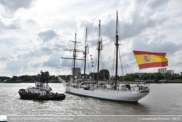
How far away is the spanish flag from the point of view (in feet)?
100

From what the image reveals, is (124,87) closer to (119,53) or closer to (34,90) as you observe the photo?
(119,53)

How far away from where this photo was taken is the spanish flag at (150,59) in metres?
30.6

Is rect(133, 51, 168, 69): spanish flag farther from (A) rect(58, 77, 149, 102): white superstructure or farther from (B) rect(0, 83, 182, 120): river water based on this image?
(B) rect(0, 83, 182, 120): river water

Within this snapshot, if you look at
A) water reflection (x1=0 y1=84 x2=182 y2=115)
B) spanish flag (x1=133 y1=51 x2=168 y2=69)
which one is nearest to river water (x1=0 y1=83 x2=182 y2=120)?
water reflection (x1=0 y1=84 x2=182 y2=115)

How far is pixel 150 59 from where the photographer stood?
103ft

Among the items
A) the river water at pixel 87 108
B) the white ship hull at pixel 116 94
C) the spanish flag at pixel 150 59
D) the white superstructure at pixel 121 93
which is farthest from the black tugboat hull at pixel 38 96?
the spanish flag at pixel 150 59

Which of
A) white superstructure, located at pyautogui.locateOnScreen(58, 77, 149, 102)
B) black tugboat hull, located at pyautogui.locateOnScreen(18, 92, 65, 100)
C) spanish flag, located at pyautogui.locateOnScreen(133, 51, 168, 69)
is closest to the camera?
spanish flag, located at pyautogui.locateOnScreen(133, 51, 168, 69)

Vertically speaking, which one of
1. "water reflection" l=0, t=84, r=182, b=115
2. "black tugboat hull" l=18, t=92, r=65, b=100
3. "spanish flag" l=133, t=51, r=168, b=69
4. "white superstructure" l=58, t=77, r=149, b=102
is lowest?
"water reflection" l=0, t=84, r=182, b=115

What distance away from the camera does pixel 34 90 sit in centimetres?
4575

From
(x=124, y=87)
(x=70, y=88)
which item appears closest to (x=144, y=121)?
(x=124, y=87)

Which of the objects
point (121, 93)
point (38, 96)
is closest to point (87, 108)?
point (121, 93)

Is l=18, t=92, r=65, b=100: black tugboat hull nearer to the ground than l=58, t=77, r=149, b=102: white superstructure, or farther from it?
nearer to the ground

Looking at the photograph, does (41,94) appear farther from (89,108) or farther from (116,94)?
(116,94)

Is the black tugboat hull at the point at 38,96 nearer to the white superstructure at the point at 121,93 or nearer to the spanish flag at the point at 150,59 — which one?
the white superstructure at the point at 121,93
